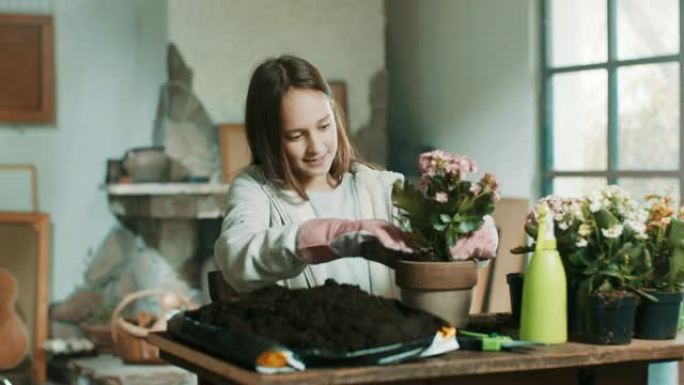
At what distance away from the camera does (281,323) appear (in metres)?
2.17

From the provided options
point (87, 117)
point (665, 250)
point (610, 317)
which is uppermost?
A: point (87, 117)

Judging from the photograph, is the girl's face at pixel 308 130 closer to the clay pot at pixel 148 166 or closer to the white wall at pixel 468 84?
the white wall at pixel 468 84

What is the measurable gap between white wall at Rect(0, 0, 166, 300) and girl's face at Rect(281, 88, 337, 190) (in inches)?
138

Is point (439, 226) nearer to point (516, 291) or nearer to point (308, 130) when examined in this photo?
point (516, 291)

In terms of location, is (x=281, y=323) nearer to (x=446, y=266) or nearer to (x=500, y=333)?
(x=446, y=266)

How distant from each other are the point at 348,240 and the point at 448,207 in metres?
0.20

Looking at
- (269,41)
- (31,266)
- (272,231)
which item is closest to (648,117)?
(269,41)

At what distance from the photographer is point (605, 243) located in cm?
244

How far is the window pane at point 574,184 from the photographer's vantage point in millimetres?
4980

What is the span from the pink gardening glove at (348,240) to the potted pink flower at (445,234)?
0.05 meters

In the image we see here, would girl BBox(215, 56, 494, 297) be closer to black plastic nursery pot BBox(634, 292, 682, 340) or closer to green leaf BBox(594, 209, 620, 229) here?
green leaf BBox(594, 209, 620, 229)

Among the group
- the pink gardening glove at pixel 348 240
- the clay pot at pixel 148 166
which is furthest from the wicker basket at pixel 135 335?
the pink gardening glove at pixel 348 240

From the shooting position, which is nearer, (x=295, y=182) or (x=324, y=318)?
(x=324, y=318)

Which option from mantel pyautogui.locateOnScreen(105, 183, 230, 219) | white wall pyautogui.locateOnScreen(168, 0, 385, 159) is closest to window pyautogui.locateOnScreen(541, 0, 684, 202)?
white wall pyautogui.locateOnScreen(168, 0, 385, 159)
